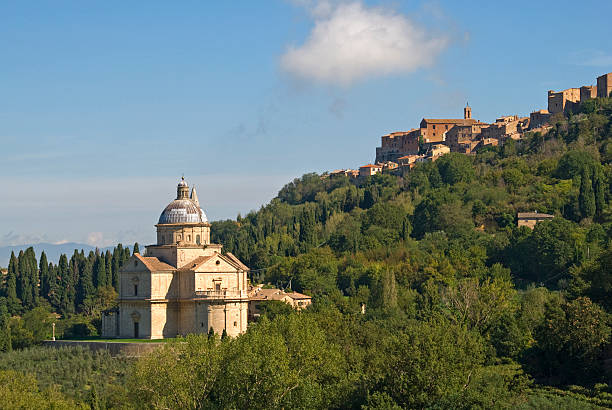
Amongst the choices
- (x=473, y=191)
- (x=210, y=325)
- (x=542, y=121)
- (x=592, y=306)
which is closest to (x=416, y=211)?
(x=473, y=191)

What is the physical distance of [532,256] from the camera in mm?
80500

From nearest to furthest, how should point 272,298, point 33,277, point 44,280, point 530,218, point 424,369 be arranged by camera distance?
point 424,369
point 272,298
point 33,277
point 44,280
point 530,218

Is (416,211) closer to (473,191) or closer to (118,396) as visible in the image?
(473,191)

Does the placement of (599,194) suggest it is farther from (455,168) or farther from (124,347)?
(124,347)

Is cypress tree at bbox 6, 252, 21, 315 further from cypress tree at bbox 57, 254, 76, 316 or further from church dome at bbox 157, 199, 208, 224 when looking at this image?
church dome at bbox 157, 199, 208, 224

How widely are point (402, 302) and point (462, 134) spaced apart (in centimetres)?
6947

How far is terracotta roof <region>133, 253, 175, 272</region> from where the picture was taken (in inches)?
2458

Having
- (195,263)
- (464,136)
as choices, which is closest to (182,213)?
(195,263)

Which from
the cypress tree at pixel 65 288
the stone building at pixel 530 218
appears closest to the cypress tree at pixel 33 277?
the cypress tree at pixel 65 288

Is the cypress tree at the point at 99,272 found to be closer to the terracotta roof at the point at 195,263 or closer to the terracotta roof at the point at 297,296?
the terracotta roof at the point at 297,296

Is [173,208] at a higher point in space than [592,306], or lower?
higher

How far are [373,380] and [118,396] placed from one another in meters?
14.6

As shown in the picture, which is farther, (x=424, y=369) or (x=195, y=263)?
(x=195, y=263)

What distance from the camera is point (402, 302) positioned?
7069cm
